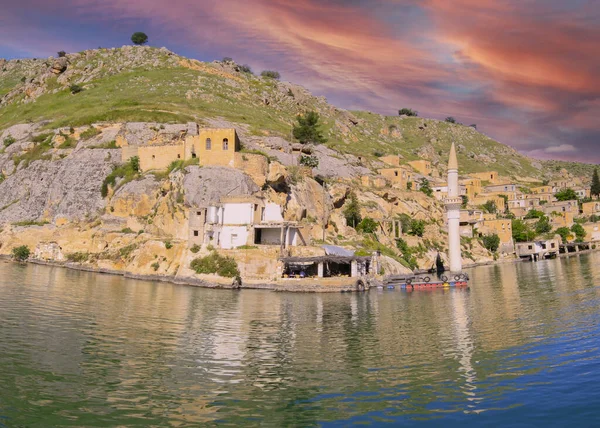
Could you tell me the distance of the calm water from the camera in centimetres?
1479

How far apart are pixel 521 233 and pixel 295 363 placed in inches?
3560

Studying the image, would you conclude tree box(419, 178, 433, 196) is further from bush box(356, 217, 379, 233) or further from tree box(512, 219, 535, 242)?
bush box(356, 217, 379, 233)

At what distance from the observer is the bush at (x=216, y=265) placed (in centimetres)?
5203

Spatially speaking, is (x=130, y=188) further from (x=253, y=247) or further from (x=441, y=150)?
(x=441, y=150)

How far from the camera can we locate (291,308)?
124 feet

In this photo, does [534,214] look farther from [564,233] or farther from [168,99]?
[168,99]

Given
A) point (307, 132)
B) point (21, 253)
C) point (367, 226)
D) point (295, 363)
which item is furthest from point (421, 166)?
point (295, 363)

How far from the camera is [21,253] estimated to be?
216 ft

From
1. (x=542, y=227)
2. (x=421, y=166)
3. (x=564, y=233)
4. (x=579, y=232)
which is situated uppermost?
(x=421, y=166)

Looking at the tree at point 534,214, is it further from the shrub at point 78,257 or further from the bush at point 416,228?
the shrub at point 78,257

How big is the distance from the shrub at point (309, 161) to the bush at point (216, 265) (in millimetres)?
30744

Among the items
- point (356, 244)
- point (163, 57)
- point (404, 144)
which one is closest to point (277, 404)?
point (356, 244)

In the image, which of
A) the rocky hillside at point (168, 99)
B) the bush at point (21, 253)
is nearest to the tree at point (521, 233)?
the rocky hillside at point (168, 99)

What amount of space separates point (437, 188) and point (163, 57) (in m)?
82.7
